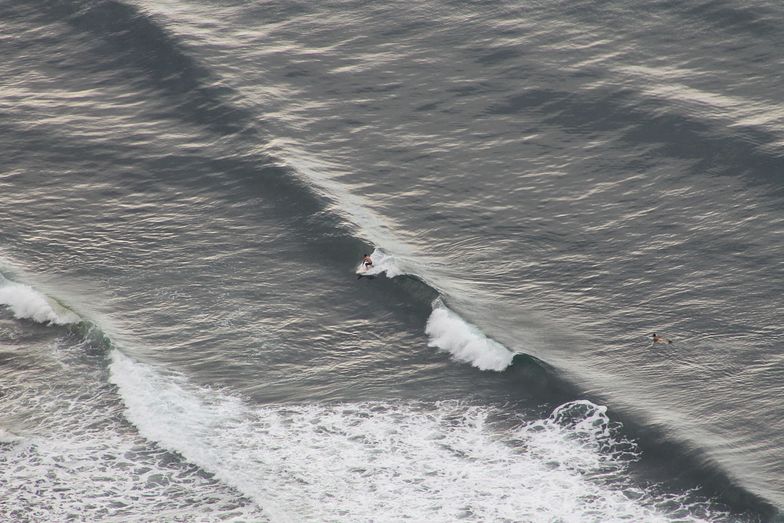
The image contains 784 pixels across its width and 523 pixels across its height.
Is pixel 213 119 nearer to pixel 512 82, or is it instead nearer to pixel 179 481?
pixel 512 82

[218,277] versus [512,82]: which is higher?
[512,82]

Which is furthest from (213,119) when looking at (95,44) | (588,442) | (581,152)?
(588,442)

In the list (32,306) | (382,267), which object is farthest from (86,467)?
(382,267)

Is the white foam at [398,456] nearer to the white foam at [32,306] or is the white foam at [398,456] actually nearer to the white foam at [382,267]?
the white foam at [32,306]

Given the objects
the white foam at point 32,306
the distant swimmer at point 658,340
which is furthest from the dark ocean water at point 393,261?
the distant swimmer at point 658,340

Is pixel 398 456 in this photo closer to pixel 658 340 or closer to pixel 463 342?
pixel 463 342

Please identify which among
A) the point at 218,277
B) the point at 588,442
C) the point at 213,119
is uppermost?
the point at 213,119
